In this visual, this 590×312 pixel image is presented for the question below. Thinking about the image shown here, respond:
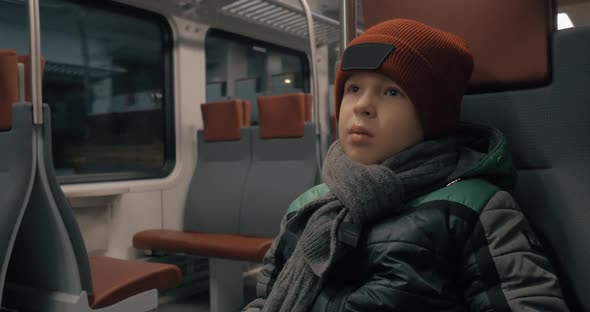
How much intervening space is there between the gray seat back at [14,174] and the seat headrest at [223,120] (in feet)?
5.94

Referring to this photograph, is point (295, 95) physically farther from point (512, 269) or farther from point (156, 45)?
point (512, 269)

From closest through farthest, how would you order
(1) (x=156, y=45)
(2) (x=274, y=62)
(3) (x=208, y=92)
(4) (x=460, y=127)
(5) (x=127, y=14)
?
1. (4) (x=460, y=127)
2. (5) (x=127, y=14)
3. (1) (x=156, y=45)
4. (3) (x=208, y=92)
5. (2) (x=274, y=62)

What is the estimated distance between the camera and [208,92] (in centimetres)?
418

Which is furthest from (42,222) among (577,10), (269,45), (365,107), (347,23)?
(577,10)

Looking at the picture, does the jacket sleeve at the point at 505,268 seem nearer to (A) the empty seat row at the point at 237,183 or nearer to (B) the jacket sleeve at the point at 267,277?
(B) the jacket sleeve at the point at 267,277

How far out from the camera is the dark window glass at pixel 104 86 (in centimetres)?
317

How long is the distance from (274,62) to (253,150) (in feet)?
5.33

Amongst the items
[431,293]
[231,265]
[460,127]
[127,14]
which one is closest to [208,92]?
[127,14]

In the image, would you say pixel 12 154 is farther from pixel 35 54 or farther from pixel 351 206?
pixel 351 206

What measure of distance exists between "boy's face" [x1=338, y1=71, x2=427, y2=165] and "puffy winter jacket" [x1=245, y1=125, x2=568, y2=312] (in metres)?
0.13

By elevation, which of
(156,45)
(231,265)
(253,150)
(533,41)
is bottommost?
(231,265)

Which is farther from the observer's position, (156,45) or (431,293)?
(156,45)

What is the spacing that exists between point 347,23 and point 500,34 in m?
0.58

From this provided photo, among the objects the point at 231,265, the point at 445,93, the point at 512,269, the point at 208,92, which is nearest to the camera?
the point at 512,269
